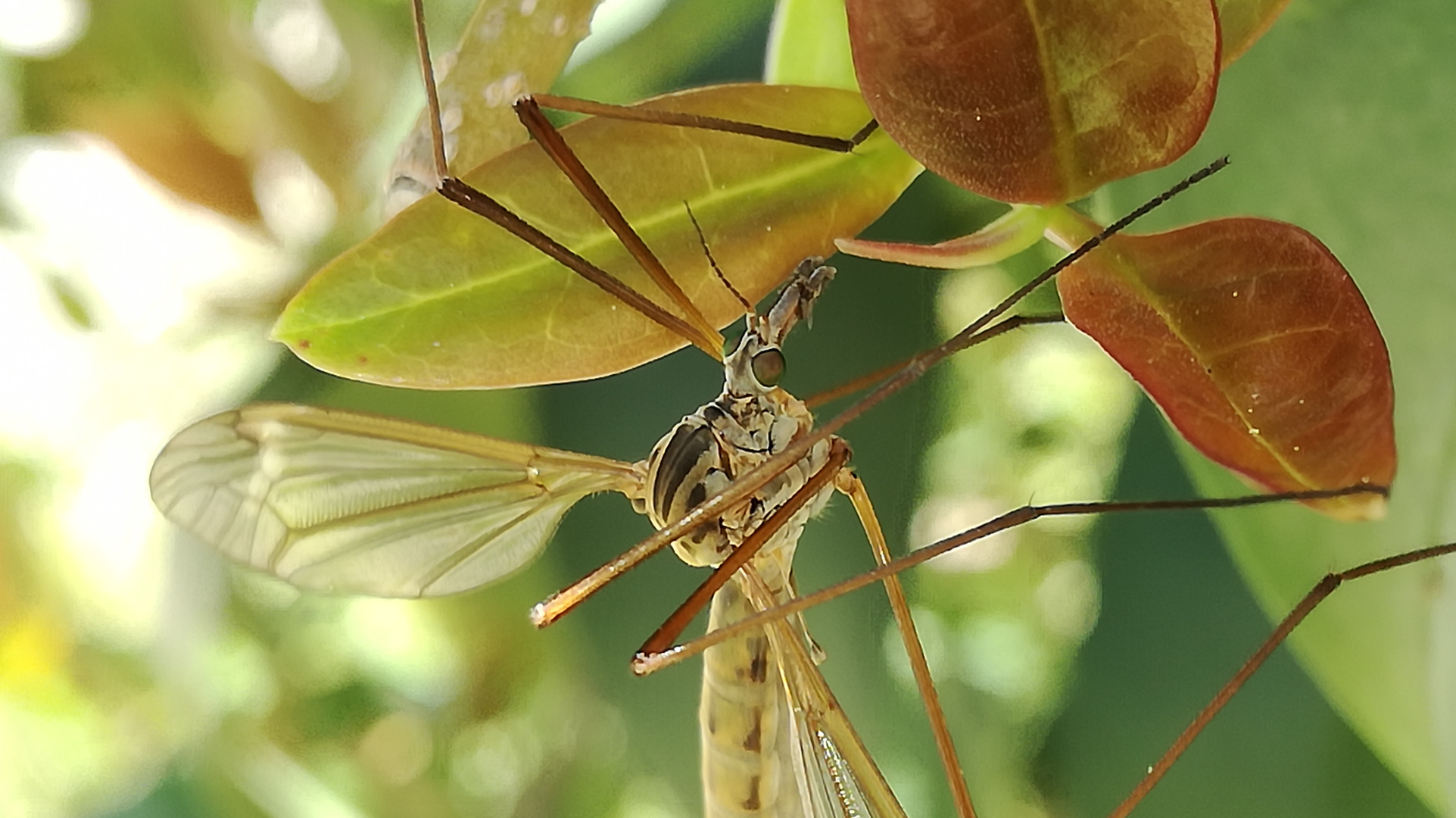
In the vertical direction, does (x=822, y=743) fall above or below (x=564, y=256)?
below

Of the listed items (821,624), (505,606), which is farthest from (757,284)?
(505,606)

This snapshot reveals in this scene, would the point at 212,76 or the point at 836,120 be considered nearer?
the point at 836,120

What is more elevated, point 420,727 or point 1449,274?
point 420,727

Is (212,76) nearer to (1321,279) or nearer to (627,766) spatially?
(627,766)

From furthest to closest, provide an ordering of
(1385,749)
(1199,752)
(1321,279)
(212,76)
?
(212,76) → (1199,752) → (1385,749) → (1321,279)

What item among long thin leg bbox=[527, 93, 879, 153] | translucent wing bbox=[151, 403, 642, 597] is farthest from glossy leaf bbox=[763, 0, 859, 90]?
translucent wing bbox=[151, 403, 642, 597]

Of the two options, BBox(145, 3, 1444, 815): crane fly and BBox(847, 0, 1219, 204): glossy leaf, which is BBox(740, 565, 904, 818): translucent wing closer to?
BBox(145, 3, 1444, 815): crane fly

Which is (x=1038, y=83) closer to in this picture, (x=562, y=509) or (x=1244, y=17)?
(x=1244, y=17)

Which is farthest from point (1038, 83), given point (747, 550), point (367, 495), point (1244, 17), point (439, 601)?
point (439, 601)
